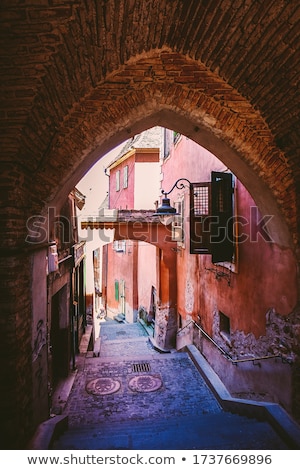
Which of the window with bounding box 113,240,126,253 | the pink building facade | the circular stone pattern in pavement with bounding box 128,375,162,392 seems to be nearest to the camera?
the pink building facade

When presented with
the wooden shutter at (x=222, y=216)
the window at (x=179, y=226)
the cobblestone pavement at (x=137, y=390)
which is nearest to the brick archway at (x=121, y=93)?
the wooden shutter at (x=222, y=216)

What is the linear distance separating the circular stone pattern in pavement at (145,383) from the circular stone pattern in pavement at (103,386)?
14.4 inches

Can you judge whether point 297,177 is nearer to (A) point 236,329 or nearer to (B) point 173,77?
(B) point 173,77

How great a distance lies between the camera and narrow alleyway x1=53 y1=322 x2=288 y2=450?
399cm

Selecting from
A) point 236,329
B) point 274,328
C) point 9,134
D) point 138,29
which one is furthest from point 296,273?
point 9,134

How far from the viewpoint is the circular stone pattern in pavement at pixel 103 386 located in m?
7.00

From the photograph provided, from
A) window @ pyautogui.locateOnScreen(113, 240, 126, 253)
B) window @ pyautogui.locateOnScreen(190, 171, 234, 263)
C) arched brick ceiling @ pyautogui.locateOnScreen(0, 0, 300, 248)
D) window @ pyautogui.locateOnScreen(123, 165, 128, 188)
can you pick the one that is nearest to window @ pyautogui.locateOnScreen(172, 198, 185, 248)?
window @ pyautogui.locateOnScreen(190, 171, 234, 263)

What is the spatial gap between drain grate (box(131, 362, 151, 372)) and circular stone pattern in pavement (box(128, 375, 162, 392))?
0.41 meters

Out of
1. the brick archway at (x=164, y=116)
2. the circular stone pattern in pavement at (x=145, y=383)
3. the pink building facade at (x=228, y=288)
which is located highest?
the brick archway at (x=164, y=116)

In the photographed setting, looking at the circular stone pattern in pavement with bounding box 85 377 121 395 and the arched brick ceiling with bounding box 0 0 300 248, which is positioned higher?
the arched brick ceiling with bounding box 0 0 300 248

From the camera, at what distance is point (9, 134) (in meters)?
3.18

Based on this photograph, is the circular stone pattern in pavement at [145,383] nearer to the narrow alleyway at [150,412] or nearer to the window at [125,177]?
the narrow alleyway at [150,412]

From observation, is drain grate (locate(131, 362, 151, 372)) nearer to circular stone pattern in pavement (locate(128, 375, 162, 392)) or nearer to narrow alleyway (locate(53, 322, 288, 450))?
narrow alleyway (locate(53, 322, 288, 450))

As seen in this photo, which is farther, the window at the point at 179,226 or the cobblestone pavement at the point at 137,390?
the window at the point at 179,226
